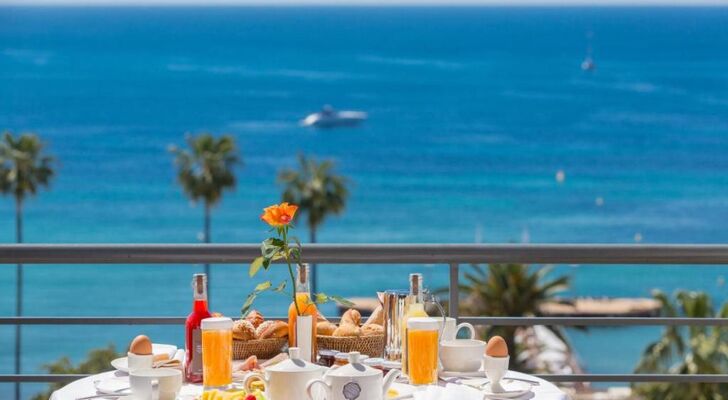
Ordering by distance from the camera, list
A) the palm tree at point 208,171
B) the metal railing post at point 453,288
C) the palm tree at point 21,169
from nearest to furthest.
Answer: the metal railing post at point 453,288
the palm tree at point 21,169
the palm tree at point 208,171

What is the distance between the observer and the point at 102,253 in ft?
10.7

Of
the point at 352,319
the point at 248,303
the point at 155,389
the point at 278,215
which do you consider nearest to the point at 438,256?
the point at 352,319

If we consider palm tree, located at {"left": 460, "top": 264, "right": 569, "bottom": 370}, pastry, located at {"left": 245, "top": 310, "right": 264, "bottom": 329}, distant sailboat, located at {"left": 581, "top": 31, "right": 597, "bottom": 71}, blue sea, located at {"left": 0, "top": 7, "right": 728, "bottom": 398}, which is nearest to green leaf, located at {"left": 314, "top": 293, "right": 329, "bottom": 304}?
pastry, located at {"left": 245, "top": 310, "right": 264, "bottom": 329}

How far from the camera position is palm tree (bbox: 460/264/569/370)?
20.6m

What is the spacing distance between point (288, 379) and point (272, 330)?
18.9 inches

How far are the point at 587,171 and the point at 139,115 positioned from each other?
16799 mm

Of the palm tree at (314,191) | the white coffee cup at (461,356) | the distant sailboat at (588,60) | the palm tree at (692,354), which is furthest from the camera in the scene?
the distant sailboat at (588,60)

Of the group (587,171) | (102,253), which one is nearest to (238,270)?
(587,171)

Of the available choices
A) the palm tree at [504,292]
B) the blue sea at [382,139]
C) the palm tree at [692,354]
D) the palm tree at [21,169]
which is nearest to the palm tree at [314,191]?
the blue sea at [382,139]

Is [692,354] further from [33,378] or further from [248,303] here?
[248,303]

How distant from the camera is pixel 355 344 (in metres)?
2.61

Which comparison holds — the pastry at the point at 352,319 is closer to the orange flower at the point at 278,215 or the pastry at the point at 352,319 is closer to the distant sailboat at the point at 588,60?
the orange flower at the point at 278,215

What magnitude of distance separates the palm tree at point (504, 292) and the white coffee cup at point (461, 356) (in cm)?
1796

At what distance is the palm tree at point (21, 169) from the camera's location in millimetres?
37531
